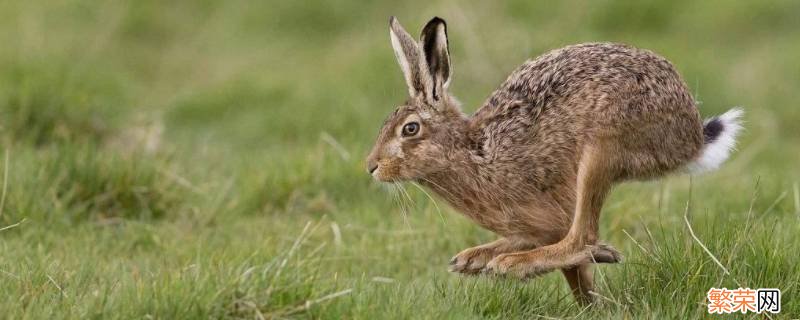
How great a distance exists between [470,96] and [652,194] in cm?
248

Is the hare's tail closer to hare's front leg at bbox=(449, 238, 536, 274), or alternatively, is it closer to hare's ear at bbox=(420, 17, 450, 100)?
hare's front leg at bbox=(449, 238, 536, 274)

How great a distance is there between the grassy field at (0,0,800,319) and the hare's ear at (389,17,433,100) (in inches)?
21.9

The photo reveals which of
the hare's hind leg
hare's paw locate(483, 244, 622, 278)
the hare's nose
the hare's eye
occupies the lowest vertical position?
the hare's hind leg

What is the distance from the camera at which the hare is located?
4801 millimetres

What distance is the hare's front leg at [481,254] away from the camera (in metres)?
4.95

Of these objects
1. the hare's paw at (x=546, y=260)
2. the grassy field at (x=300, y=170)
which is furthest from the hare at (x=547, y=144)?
the grassy field at (x=300, y=170)

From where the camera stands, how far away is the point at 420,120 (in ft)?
16.8

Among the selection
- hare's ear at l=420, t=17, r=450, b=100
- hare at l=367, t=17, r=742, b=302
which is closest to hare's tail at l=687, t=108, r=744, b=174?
hare at l=367, t=17, r=742, b=302

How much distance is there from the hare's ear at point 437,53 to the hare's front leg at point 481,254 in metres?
0.66

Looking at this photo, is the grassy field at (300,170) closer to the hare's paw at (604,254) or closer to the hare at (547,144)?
the hare's paw at (604,254)

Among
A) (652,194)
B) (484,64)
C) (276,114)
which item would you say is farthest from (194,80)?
(652,194)

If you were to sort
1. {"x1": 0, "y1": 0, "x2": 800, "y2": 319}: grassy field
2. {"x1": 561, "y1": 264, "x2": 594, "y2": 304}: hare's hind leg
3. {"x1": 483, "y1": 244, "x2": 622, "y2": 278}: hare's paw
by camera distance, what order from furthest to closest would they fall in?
{"x1": 561, "y1": 264, "x2": 594, "y2": 304}: hare's hind leg, {"x1": 483, "y1": 244, "x2": 622, "y2": 278}: hare's paw, {"x1": 0, "y1": 0, "x2": 800, "y2": 319}: grassy field

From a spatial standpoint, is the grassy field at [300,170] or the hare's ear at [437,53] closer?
the grassy field at [300,170]

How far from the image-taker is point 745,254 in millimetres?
4645
